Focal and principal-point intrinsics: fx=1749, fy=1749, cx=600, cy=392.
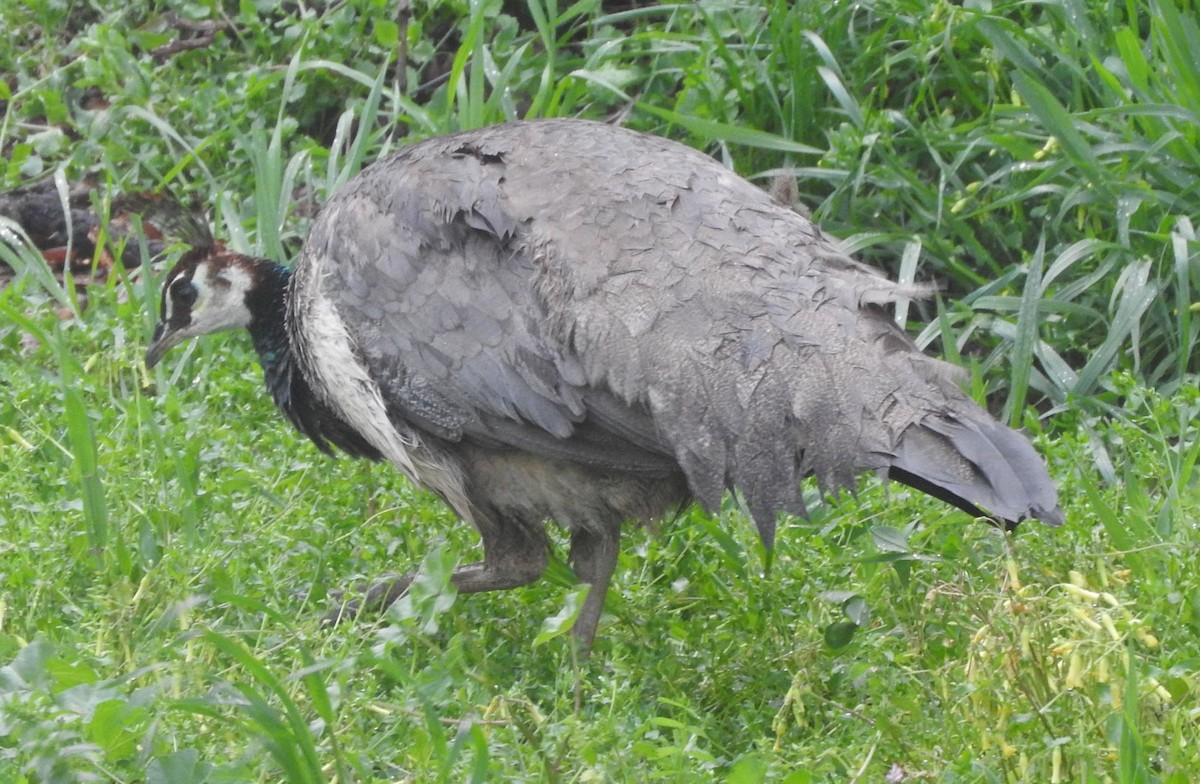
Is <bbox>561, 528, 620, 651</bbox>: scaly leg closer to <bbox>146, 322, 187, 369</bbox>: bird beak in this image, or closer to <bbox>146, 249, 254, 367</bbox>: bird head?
<bbox>146, 249, 254, 367</bbox>: bird head

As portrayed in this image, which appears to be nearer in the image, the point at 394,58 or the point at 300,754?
the point at 300,754

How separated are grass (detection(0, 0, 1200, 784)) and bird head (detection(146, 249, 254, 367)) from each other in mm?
144

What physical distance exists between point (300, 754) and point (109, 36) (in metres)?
4.38

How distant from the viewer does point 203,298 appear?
4.82m

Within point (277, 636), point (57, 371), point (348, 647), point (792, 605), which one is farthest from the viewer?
point (57, 371)

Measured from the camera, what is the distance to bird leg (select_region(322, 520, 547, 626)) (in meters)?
4.32

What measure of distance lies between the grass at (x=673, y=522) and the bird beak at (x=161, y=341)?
0.08m

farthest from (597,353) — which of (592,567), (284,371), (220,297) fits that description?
(220,297)

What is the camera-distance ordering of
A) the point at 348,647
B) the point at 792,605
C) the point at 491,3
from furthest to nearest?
the point at 491,3 < the point at 792,605 < the point at 348,647

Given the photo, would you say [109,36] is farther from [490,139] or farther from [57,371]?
[490,139]

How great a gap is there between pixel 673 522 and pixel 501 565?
45cm

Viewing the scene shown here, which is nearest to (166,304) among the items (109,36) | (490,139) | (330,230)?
(330,230)

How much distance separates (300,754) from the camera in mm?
3066

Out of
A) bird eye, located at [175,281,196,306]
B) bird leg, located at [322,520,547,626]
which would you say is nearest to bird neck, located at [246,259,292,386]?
bird eye, located at [175,281,196,306]
